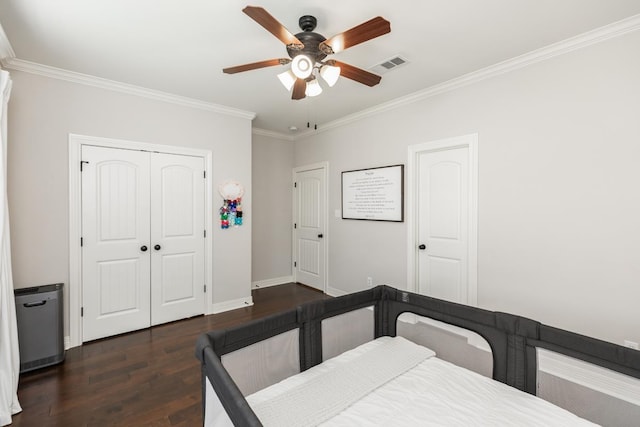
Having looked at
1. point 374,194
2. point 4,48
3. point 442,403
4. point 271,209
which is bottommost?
point 442,403

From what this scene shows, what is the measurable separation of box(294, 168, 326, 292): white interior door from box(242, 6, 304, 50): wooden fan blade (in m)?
2.72

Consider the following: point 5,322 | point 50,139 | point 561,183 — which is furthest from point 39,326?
point 561,183

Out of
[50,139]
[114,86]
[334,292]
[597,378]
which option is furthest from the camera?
[334,292]

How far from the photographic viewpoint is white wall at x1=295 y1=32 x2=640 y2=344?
203 cm

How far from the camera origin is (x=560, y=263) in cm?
229

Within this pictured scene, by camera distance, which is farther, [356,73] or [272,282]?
[272,282]

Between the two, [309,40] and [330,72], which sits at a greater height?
[309,40]

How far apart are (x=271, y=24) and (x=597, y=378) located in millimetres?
2186

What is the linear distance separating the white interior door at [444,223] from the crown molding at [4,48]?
3.62m

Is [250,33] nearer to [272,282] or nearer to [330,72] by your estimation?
[330,72]

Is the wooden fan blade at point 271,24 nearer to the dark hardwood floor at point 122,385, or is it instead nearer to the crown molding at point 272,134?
the dark hardwood floor at point 122,385

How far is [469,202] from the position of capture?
2840 mm

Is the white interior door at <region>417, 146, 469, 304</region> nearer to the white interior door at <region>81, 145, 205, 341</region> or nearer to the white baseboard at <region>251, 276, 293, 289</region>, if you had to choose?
the white baseboard at <region>251, 276, 293, 289</region>

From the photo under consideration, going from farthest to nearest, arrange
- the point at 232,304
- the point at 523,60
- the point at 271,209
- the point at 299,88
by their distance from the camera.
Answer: the point at 271,209 < the point at 232,304 < the point at 523,60 < the point at 299,88
